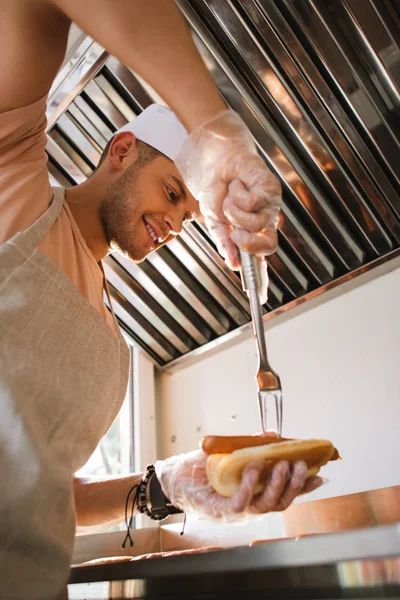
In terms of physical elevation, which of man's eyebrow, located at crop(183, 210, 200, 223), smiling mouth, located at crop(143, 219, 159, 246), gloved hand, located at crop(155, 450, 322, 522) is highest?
man's eyebrow, located at crop(183, 210, 200, 223)

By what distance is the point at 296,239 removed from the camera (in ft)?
5.68

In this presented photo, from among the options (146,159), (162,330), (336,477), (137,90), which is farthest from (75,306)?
(162,330)

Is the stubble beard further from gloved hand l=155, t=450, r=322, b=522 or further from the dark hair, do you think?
gloved hand l=155, t=450, r=322, b=522

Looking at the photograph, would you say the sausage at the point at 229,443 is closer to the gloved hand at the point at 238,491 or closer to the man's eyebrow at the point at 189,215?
the gloved hand at the point at 238,491

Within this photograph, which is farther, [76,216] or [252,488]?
[76,216]

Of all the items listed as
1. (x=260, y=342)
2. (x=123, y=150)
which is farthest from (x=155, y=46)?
(x=123, y=150)

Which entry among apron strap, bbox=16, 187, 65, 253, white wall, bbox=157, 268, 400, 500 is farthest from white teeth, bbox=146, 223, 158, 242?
white wall, bbox=157, 268, 400, 500

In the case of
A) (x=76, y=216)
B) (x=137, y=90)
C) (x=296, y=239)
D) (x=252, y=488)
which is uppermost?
(x=137, y=90)

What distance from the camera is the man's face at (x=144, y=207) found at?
136 centimetres

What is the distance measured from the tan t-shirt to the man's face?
21 centimetres

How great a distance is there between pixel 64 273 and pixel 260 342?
398 millimetres

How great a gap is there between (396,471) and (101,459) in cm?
122

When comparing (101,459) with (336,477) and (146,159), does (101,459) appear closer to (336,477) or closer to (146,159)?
(336,477)

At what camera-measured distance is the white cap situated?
1449mm
